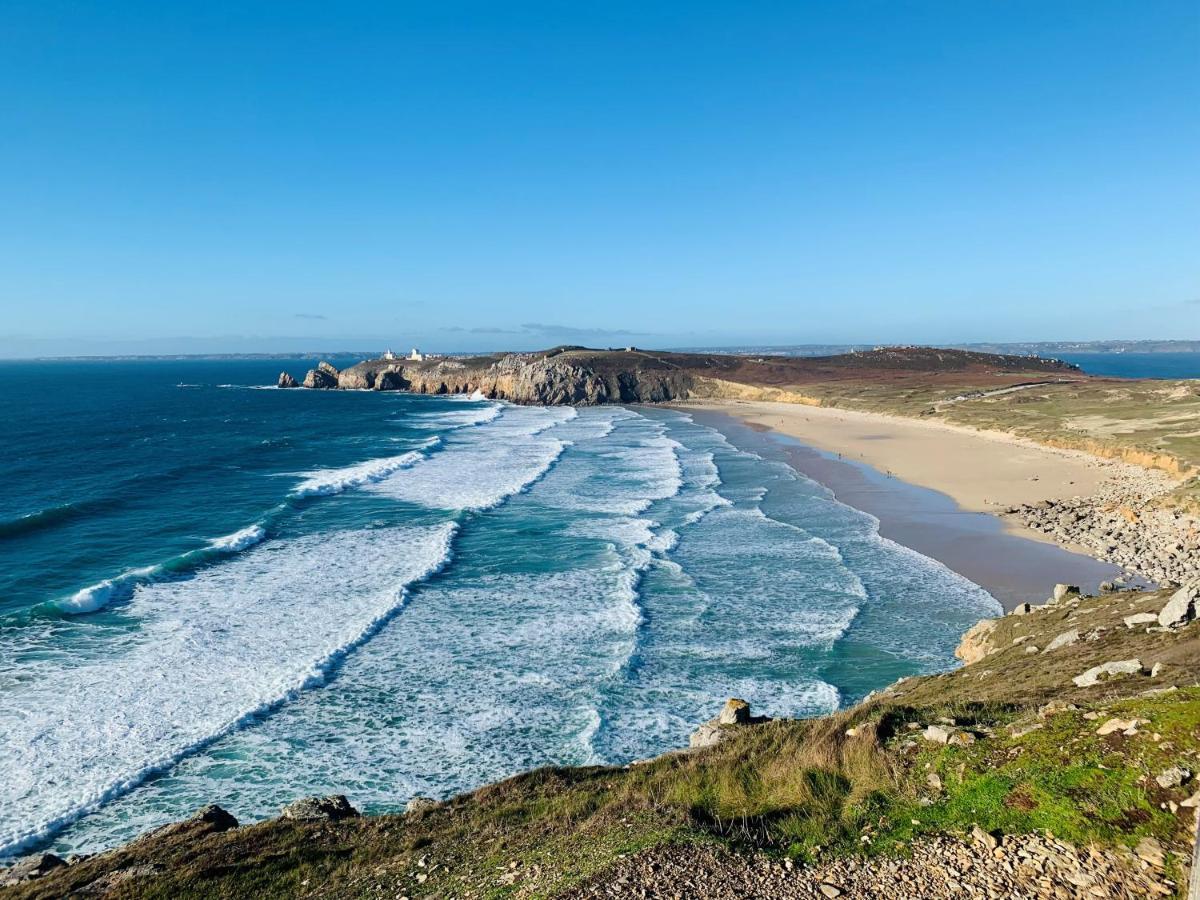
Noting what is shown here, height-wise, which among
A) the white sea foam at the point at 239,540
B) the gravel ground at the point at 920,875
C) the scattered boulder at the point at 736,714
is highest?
the gravel ground at the point at 920,875

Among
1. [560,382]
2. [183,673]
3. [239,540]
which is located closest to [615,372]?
[560,382]

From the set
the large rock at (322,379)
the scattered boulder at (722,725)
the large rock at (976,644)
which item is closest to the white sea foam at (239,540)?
the scattered boulder at (722,725)

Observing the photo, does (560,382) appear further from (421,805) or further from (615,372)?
(421,805)

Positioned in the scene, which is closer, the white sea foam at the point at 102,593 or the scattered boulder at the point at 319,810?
the scattered boulder at the point at 319,810

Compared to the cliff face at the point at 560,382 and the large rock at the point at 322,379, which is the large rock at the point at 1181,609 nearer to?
the cliff face at the point at 560,382

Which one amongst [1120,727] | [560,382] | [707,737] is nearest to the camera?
[1120,727]

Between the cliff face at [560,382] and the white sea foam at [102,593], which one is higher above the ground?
the cliff face at [560,382]

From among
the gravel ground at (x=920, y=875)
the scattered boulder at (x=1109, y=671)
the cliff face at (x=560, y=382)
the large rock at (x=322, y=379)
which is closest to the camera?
the gravel ground at (x=920, y=875)
